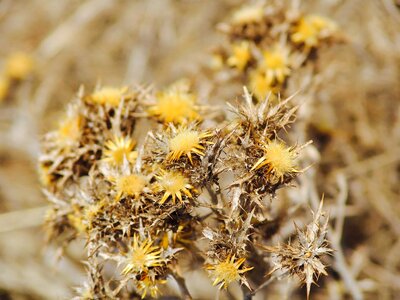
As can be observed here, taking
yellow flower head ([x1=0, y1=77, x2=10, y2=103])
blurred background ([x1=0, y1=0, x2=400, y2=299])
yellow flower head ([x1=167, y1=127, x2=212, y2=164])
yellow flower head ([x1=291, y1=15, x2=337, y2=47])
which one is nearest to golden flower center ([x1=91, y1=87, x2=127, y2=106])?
blurred background ([x1=0, y1=0, x2=400, y2=299])

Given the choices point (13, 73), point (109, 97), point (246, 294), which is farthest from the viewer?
point (13, 73)

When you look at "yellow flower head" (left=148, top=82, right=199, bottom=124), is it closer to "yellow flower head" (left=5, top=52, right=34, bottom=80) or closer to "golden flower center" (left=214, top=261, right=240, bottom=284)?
"golden flower center" (left=214, top=261, right=240, bottom=284)

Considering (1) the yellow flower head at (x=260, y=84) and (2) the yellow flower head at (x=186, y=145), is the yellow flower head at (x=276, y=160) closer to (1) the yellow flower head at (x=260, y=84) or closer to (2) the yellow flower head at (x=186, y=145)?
(2) the yellow flower head at (x=186, y=145)

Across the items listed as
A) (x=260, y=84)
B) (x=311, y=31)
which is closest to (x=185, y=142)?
(x=260, y=84)

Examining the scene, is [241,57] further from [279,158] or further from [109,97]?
[279,158]

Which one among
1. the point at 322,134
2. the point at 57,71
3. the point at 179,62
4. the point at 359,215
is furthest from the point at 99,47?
the point at 359,215

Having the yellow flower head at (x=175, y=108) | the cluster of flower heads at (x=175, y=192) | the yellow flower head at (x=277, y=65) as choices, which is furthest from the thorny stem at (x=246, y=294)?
the yellow flower head at (x=277, y=65)
